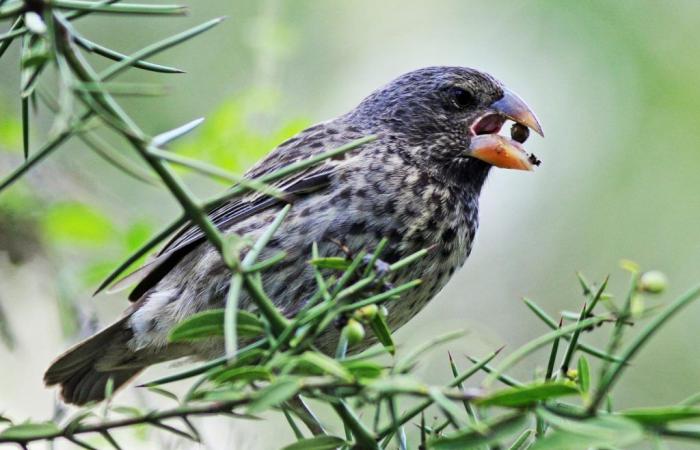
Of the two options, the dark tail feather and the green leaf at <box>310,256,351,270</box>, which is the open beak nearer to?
the dark tail feather

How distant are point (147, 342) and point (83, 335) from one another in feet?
0.74

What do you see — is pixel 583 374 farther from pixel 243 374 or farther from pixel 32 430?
pixel 32 430

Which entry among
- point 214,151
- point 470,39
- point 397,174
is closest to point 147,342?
point 214,151

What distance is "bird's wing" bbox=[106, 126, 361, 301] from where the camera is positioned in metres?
3.42

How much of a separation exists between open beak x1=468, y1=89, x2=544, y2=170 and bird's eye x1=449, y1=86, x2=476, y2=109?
0.33 feet

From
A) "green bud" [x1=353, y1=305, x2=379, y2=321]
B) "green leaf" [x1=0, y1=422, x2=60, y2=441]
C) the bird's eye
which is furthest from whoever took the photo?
the bird's eye

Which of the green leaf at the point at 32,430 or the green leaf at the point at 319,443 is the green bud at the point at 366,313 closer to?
the green leaf at the point at 319,443

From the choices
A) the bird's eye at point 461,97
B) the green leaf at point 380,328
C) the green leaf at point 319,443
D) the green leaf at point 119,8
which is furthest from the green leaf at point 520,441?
the bird's eye at point 461,97

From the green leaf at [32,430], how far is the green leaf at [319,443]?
1.00 ft

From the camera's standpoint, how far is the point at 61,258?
3508mm

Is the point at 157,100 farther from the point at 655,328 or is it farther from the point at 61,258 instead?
the point at 655,328

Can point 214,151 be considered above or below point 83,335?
above

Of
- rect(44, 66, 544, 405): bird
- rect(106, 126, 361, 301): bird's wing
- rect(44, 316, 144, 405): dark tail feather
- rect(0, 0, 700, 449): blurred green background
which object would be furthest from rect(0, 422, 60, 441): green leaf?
rect(0, 0, 700, 449): blurred green background

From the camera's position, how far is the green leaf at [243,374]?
47.9 inches
